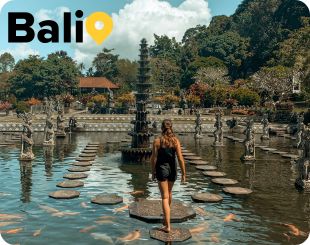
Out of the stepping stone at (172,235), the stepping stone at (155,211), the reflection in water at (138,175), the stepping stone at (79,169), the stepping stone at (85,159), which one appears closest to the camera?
the stepping stone at (172,235)

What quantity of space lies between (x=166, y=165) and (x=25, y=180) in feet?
36.6

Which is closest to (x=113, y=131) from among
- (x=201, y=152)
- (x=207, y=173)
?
(x=201, y=152)

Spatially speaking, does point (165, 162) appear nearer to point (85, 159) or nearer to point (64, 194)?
point (64, 194)

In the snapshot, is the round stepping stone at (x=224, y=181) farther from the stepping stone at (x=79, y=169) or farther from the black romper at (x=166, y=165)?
the black romper at (x=166, y=165)

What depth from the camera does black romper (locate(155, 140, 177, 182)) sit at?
10.9 meters

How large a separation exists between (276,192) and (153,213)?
710cm

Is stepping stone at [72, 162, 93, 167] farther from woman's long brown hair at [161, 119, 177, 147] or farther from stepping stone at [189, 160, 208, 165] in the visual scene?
woman's long brown hair at [161, 119, 177, 147]

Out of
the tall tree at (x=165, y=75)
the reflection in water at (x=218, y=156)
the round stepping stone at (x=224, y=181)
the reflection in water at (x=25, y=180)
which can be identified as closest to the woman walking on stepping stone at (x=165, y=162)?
the reflection in water at (x=25, y=180)

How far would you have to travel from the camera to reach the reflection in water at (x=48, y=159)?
864 inches

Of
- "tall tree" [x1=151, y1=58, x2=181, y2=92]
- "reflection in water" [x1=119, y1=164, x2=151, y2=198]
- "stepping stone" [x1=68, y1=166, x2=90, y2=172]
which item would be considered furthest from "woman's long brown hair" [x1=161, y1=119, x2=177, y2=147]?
"tall tree" [x1=151, y1=58, x2=181, y2=92]

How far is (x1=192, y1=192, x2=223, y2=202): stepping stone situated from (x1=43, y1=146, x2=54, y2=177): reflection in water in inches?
350

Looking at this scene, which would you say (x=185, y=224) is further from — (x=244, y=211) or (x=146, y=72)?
(x=146, y=72)

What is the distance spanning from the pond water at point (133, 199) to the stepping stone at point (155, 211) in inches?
9.8

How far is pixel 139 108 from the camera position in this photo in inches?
1118
